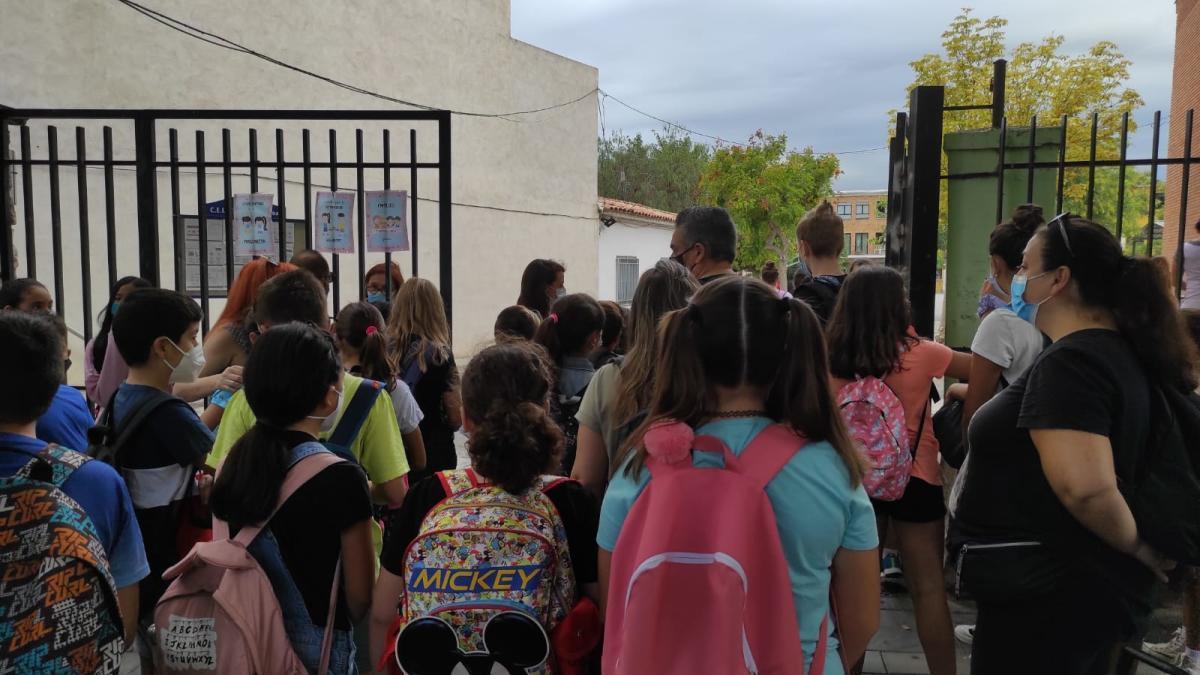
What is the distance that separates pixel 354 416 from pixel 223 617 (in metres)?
0.92

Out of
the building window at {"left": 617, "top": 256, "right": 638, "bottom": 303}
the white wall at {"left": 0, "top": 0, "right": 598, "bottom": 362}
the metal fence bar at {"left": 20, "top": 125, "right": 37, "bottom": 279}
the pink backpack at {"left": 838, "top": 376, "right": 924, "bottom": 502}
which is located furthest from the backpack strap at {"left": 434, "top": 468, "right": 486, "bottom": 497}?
the building window at {"left": 617, "top": 256, "right": 638, "bottom": 303}

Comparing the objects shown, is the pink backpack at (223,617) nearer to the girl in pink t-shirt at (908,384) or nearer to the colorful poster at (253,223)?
the girl in pink t-shirt at (908,384)

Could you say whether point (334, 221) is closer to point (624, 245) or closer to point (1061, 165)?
point (1061, 165)

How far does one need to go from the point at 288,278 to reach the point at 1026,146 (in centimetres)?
397

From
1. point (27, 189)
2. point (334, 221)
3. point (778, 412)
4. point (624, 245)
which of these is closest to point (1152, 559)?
point (778, 412)

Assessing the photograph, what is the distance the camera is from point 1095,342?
7.25 feet

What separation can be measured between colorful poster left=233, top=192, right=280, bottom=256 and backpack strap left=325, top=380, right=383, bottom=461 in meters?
2.91

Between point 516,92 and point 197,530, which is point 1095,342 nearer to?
point 197,530

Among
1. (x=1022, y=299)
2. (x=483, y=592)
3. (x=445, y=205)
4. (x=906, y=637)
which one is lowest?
(x=906, y=637)

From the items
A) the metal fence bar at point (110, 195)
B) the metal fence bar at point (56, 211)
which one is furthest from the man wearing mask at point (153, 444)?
the metal fence bar at point (56, 211)

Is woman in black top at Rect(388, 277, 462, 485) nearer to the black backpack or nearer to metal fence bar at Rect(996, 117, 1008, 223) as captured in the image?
the black backpack

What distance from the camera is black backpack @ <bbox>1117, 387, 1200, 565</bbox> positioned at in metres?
2.20

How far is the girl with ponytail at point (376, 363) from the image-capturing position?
11.4ft

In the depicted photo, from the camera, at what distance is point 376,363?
3.51 meters
